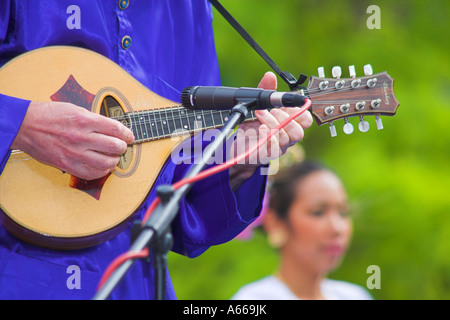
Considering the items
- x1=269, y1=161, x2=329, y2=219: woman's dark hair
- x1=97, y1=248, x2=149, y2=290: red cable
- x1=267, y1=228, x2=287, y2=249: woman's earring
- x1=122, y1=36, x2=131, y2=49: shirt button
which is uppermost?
x1=269, y1=161, x2=329, y2=219: woman's dark hair

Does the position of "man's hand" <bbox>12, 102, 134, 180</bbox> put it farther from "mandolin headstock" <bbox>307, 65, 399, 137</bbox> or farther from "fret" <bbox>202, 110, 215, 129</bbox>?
"mandolin headstock" <bbox>307, 65, 399, 137</bbox>

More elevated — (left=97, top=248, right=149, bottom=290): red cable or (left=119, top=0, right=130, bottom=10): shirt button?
(left=119, top=0, right=130, bottom=10): shirt button

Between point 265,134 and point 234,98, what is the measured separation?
0.26 metres

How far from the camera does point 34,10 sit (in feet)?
6.49

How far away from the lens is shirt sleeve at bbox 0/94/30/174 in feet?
6.04

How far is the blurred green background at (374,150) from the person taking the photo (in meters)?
5.29

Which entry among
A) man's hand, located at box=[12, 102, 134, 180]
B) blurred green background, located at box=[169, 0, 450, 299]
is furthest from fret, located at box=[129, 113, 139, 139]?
blurred green background, located at box=[169, 0, 450, 299]

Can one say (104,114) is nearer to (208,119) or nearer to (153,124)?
(153,124)

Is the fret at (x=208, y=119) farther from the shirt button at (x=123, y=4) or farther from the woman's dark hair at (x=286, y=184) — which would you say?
the woman's dark hair at (x=286, y=184)

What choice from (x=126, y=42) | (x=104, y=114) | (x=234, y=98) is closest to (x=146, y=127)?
(x=104, y=114)

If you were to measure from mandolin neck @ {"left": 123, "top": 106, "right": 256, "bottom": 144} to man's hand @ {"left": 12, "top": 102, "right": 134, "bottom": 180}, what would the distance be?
23cm

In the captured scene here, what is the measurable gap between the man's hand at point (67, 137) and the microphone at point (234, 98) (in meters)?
0.27

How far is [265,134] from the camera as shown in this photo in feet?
6.49

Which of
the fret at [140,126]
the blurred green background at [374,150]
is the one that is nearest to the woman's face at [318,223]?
the blurred green background at [374,150]
